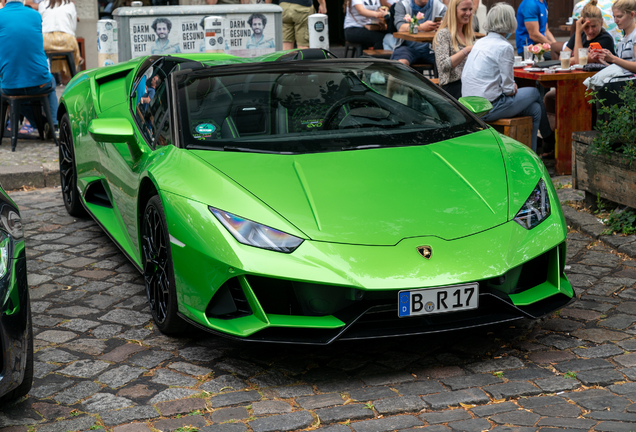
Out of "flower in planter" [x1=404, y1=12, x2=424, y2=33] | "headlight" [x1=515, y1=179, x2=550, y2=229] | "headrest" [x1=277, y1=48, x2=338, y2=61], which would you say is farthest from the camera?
"flower in planter" [x1=404, y1=12, x2=424, y2=33]

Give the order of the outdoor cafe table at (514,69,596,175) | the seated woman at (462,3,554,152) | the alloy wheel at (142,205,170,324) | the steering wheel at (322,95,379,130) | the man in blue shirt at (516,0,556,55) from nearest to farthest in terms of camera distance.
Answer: the alloy wheel at (142,205,170,324), the steering wheel at (322,95,379,130), the seated woman at (462,3,554,152), the outdoor cafe table at (514,69,596,175), the man in blue shirt at (516,0,556,55)

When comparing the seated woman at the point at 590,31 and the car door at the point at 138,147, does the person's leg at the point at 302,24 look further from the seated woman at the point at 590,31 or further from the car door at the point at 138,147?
the car door at the point at 138,147

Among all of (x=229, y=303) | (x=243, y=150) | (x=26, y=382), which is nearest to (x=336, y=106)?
(x=243, y=150)

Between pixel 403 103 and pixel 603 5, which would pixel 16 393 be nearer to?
pixel 403 103

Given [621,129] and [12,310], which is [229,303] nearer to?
[12,310]

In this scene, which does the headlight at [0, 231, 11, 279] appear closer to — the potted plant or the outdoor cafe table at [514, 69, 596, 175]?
the potted plant

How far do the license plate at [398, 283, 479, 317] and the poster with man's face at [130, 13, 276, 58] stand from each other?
7838 mm

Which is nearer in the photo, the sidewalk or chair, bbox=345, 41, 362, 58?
the sidewalk

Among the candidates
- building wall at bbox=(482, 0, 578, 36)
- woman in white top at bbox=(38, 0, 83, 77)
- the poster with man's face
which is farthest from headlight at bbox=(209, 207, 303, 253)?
building wall at bbox=(482, 0, 578, 36)

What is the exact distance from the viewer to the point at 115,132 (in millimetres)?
4098

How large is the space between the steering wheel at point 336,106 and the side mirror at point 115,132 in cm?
Answer: 104

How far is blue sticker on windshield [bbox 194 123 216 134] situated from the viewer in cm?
396

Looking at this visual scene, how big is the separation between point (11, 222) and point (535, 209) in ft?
7.40

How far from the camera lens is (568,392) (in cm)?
309
